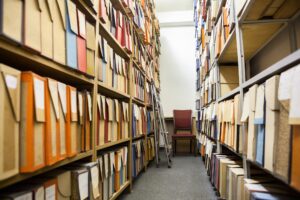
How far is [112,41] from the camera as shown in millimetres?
1837

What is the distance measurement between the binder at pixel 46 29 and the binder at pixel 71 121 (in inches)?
8.5

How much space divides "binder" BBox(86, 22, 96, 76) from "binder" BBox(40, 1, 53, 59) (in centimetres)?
37

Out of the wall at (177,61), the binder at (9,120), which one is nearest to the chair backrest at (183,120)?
the wall at (177,61)

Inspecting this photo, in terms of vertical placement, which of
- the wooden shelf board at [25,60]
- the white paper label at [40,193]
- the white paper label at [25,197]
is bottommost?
the white paper label at [40,193]

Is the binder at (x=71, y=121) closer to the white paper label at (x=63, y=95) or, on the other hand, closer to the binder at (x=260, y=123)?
the white paper label at (x=63, y=95)

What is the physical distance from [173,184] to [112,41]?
156 centimetres

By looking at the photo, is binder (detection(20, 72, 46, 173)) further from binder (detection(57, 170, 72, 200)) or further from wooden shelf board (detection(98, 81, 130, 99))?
wooden shelf board (detection(98, 81, 130, 99))

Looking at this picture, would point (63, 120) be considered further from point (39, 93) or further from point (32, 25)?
point (32, 25)

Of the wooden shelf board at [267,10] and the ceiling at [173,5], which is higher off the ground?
the ceiling at [173,5]

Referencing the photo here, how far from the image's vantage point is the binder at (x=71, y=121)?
1017 millimetres

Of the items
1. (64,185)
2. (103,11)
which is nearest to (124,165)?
(64,185)

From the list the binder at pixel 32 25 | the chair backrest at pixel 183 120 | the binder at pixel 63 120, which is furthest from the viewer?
the chair backrest at pixel 183 120

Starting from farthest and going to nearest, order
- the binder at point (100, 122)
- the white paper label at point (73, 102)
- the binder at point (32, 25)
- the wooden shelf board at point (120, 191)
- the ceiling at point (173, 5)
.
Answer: the ceiling at point (173, 5), the wooden shelf board at point (120, 191), the binder at point (100, 122), the white paper label at point (73, 102), the binder at point (32, 25)

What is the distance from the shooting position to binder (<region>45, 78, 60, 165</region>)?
2.73 ft
